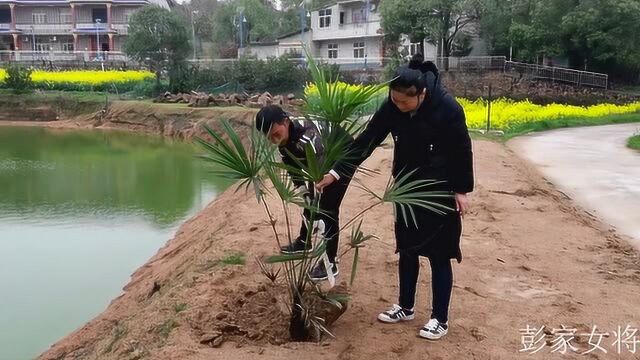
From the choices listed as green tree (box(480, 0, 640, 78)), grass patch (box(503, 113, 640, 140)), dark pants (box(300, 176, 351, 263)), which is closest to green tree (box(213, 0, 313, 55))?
green tree (box(480, 0, 640, 78))

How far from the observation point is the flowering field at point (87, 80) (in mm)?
27625

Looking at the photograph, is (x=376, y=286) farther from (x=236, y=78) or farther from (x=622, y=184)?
(x=236, y=78)

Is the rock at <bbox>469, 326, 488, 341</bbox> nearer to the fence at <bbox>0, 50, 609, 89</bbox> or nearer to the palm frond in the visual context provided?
the palm frond

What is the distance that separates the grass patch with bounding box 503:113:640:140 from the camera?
1507 cm

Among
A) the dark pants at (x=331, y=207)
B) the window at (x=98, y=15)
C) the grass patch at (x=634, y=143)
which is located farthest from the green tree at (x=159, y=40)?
the dark pants at (x=331, y=207)

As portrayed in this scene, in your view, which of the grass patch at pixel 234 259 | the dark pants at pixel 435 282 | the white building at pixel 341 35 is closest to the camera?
the dark pants at pixel 435 282

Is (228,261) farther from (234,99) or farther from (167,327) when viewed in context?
(234,99)

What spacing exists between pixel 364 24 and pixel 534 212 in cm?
3076

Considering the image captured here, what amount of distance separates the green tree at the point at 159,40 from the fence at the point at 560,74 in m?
13.6

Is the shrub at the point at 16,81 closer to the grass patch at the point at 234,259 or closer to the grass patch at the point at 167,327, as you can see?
the grass patch at the point at 234,259

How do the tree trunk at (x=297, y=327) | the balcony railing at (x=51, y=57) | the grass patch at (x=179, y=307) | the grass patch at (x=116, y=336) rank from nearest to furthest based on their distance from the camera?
the tree trunk at (x=297, y=327)
the grass patch at (x=179, y=307)
the grass patch at (x=116, y=336)
the balcony railing at (x=51, y=57)

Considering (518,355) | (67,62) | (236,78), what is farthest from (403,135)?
(67,62)

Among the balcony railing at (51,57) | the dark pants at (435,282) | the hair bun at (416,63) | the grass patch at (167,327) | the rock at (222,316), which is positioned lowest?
the grass patch at (167,327)

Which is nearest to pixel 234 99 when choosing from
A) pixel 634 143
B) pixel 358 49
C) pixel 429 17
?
pixel 429 17
